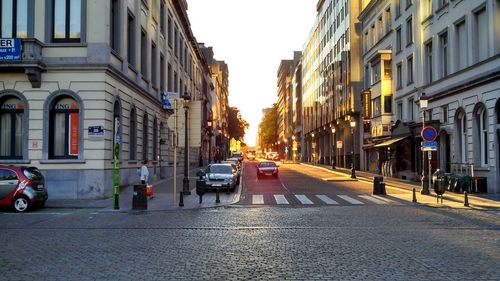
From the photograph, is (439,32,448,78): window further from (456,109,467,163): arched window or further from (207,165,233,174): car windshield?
(207,165,233,174): car windshield

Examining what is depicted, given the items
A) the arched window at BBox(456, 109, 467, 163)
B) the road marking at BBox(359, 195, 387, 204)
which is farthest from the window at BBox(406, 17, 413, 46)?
the road marking at BBox(359, 195, 387, 204)

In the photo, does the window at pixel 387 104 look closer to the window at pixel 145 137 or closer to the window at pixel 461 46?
the window at pixel 461 46

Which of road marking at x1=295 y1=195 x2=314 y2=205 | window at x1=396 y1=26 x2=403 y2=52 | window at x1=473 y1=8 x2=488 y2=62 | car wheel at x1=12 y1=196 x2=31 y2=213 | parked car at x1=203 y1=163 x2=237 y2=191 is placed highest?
window at x1=396 y1=26 x2=403 y2=52

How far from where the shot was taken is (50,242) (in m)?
11.4

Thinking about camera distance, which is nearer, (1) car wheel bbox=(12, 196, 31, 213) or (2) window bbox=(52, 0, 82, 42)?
(1) car wheel bbox=(12, 196, 31, 213)

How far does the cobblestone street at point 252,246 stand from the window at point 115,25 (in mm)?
10765

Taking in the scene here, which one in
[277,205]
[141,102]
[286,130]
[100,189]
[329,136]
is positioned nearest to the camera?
[277,205]

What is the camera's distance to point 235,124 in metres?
134

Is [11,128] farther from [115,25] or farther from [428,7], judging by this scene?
[428,7]

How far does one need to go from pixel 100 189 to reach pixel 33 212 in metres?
4.29

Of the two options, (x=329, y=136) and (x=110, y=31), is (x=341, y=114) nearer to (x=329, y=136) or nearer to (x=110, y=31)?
(x=329, y=136)

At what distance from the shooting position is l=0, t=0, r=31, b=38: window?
76.5ft

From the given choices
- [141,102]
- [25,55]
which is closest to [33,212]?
Result: [25,55]

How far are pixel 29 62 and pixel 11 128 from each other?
3610mm
